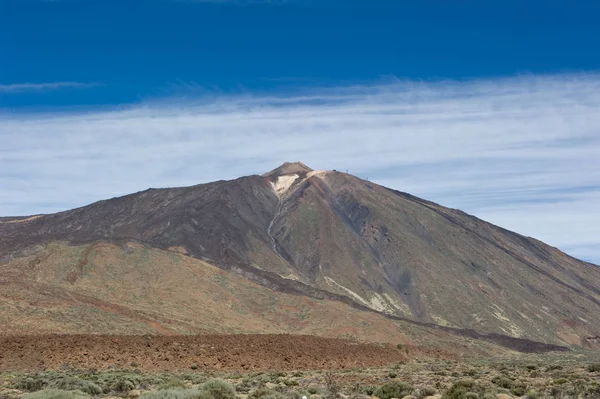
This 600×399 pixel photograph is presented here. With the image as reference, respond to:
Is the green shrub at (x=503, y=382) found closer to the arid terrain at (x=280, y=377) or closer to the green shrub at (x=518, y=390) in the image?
the arid terrain at (x=280, y=377)

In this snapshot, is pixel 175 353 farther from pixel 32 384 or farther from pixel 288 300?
pixel 288 300

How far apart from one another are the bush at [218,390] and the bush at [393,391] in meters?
5.60

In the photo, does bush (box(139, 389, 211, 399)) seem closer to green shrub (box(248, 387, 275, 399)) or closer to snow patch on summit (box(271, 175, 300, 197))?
green shrub (box(248, 387, 275, 399))

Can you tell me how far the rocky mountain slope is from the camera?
121750mm

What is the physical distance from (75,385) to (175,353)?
1725cm

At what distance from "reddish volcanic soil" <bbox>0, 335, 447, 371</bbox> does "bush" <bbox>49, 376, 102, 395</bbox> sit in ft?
38.5

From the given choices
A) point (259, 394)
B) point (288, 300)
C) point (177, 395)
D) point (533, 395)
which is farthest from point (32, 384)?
point (288, 300)

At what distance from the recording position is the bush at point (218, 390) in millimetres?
19378

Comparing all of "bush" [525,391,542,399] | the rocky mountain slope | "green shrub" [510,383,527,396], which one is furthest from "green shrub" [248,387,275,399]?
the rocky mountain slope

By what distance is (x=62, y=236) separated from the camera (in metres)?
101

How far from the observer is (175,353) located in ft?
134

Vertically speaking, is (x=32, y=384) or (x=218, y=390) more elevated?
(x=218, y=390)

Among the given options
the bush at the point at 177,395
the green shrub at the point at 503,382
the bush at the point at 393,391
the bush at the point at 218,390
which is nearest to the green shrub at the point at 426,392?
the bush at the point at 393,391

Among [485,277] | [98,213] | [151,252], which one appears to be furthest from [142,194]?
[485,277]
